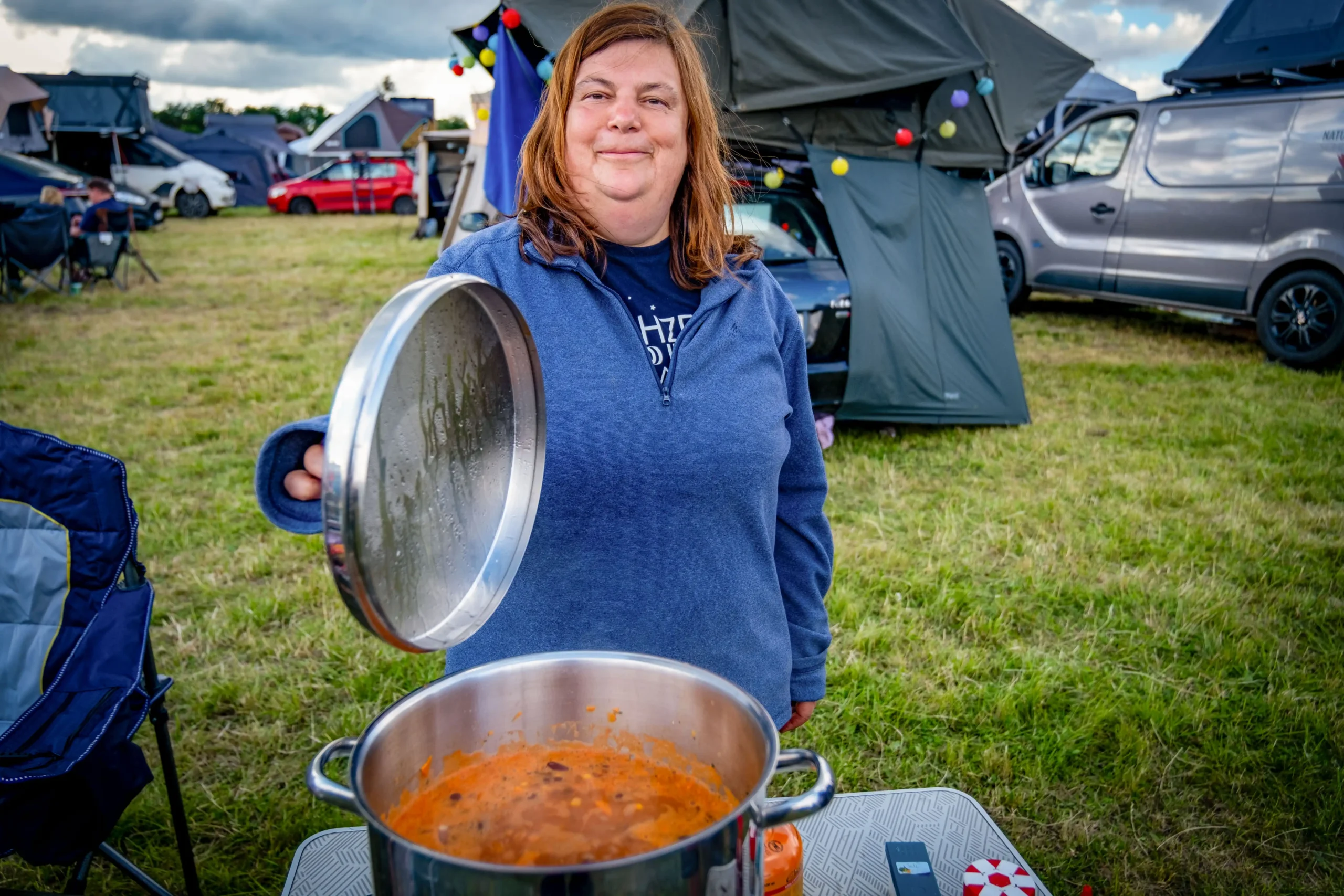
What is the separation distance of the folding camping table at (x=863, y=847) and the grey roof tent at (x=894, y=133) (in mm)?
3957

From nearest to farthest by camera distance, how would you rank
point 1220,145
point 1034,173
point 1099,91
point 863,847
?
point 863,847 < point 1220,145 < point 1034,173 < point 1099,91

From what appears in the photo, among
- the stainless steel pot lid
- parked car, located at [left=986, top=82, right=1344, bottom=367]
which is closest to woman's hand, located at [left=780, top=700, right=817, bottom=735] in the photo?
the stainless steel pot lid

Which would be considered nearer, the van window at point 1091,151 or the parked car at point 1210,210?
the parked car at point 1210,210

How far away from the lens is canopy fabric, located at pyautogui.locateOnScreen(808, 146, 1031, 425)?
5.56m

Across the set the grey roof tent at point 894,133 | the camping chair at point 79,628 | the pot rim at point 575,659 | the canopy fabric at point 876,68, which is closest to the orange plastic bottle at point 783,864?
the pot rim at point 575,659

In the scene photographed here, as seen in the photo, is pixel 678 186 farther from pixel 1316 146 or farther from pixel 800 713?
pixel 1316 146

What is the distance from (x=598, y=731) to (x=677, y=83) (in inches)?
42.4

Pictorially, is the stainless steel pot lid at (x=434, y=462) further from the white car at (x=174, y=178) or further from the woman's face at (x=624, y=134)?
the white car at (x=174, y=178)

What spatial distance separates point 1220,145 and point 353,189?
20143mm

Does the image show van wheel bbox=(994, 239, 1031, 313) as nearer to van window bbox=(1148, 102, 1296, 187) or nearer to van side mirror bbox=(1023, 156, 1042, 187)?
van side mirror bbox=(1023, 156, 1042, 187)

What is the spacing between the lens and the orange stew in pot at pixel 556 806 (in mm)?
1022

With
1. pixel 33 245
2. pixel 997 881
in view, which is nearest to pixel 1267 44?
pixel 997 881

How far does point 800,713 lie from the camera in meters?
1.88

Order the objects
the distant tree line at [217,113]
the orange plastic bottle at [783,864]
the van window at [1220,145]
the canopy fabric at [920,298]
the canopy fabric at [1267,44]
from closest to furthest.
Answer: the orange plastic bottle at [783,864], the canopy fabric at [920,298], the van window at [1220,145], the canopy fabric at [1267,44], the distant tree line at [217,113]
